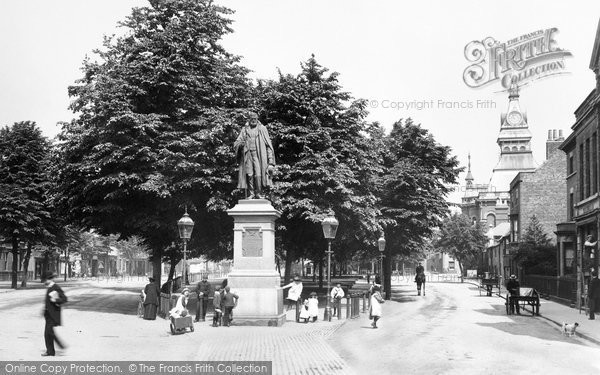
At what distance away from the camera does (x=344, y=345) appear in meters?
16.0

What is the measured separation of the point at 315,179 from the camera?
29922mm

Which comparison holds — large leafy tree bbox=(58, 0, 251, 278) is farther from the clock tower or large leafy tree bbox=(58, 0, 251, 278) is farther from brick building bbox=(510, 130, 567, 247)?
the clock tower

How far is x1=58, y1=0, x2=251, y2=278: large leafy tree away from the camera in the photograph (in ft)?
85.4

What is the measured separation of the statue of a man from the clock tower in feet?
392

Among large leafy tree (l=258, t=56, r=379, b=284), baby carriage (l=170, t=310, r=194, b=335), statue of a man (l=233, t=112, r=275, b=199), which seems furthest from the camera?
large leafy tree (l=258, t=56, r=379, b=284)

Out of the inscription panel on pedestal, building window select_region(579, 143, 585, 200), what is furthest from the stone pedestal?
building window select_region(579, 143, 585, 200)

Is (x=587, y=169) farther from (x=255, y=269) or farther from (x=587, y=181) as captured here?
(x=255, y=269)

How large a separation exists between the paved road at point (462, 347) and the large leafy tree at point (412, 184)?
45.1 ft

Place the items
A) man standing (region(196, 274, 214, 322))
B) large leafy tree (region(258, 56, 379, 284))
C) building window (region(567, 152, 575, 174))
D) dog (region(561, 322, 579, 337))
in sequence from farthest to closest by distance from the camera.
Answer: building window (region(567, 152, 575, 174))
large leafy tree (region(258, 56, 379, 284))
man standing (region(196, 274, 214, 322))
dog (region(561, 322, 579, 337))

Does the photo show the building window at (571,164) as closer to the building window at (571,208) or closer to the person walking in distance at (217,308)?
the building window at (571,208)

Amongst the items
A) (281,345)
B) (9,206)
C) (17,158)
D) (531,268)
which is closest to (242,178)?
(281,345)

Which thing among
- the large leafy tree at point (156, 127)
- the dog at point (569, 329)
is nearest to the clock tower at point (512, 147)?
A: the large leafy tree at point (156, 127)

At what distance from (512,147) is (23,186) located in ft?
378

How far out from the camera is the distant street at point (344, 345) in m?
12.4
